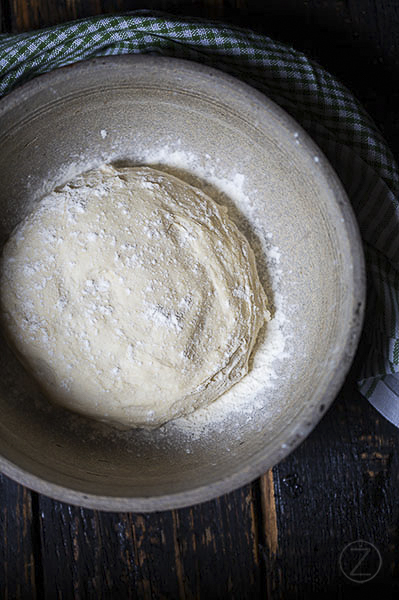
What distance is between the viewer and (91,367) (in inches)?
32.1

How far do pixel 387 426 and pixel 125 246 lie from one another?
0.54 m

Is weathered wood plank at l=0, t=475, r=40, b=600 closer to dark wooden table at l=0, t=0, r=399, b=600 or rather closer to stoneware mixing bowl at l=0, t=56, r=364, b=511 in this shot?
dark wooden table at l=0, t=0, r=399, b=600

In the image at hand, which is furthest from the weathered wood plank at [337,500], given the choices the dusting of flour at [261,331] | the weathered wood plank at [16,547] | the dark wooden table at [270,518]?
the weathered wood plank at [16,547]

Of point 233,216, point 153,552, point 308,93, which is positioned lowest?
point 153,552

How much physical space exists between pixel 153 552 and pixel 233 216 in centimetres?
57

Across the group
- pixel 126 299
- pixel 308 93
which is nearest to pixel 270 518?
pixel 126 299

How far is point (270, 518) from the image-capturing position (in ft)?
3.15

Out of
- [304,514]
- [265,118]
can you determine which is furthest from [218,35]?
[304,514]

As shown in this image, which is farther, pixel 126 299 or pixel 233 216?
pixel 233 216

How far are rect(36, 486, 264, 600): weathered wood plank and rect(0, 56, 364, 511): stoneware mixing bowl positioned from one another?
0.50ft

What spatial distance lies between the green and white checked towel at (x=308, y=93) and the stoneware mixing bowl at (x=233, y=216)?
0.11m

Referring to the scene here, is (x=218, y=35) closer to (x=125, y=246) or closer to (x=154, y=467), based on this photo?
(x=125, y=246)

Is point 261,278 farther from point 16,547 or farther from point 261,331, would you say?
point 16,547

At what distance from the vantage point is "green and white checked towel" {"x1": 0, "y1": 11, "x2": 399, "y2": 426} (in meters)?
0.86
